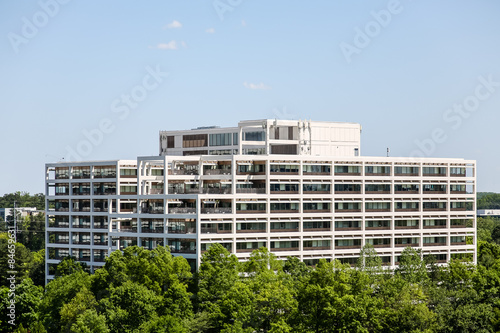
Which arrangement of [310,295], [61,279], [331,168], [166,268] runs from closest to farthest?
[310,295]
[166,268]
[61,279]
[331,168]

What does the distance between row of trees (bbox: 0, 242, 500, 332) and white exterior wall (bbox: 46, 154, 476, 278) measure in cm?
701

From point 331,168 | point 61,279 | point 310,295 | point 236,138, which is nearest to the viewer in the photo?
point 310,295

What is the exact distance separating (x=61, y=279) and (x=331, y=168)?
44522mm

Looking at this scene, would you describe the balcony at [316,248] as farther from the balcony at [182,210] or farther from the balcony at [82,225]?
the balcony at [82,225]

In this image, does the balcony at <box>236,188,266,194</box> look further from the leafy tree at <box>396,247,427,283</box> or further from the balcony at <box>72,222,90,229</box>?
the balcony at <box>72,222,90,229</box>

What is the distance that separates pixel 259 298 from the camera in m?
93.4

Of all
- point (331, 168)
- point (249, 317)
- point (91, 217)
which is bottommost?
point (249, 317)

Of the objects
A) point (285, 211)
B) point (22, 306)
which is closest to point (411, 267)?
point (285, 211)

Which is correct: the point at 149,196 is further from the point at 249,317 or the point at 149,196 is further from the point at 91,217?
the point at 249,317

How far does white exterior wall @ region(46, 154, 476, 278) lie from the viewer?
114938mm

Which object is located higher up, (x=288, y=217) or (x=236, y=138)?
(x=236, y=138)

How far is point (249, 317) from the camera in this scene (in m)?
92.6

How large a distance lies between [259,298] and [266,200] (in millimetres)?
26274

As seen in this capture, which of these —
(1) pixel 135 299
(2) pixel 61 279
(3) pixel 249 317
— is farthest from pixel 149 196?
(3) pixel 249 317
